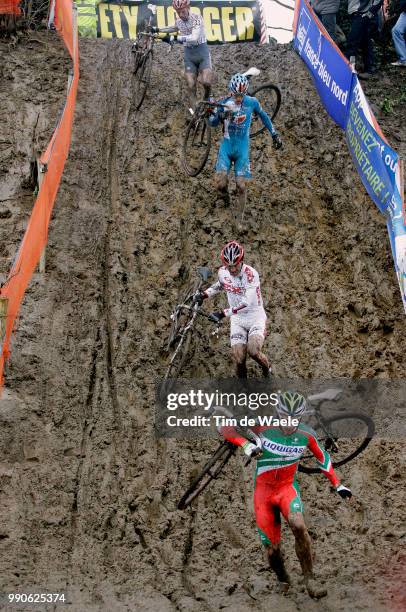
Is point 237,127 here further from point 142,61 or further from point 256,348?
point 142,61

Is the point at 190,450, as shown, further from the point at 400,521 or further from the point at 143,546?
the point at 400,521

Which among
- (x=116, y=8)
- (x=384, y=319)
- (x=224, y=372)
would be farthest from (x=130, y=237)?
(x=116, y=8)

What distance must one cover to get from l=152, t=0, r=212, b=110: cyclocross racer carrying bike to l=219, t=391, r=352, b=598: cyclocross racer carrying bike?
28.2ft

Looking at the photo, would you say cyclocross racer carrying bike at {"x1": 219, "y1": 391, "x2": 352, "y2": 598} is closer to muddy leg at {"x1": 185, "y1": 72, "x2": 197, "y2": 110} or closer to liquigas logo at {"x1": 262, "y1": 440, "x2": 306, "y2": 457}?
liquigas logo at {"x1": 262, "y1": 440, "x2": 306, "y2": 457}

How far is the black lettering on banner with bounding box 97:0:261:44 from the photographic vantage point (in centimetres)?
2084

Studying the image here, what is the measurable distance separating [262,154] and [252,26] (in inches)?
237

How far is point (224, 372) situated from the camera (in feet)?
40.1

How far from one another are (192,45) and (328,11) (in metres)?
3.93

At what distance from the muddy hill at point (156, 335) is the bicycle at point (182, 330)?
0.38 m

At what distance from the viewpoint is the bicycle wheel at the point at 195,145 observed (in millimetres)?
14328

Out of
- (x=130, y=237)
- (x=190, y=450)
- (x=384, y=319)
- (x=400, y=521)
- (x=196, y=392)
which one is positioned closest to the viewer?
(x=400, y=521)

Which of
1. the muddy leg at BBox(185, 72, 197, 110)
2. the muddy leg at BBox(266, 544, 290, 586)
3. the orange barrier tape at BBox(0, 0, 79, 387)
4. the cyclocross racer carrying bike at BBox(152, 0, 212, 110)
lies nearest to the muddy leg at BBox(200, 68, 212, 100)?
the cyclocross racer carrying bike at BBox(152, 0, 212, 110)

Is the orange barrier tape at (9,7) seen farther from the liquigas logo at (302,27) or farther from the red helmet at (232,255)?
the red helmet at (232,255)

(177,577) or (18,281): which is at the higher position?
(18,281)
